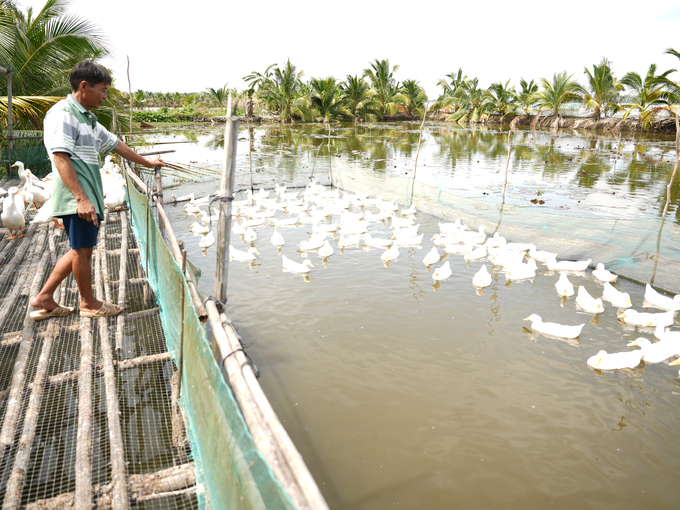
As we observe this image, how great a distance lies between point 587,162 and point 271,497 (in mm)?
21588

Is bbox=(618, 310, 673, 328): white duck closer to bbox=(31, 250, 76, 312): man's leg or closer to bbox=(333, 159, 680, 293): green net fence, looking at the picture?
bbox=(333, 159, 680, 293): green net fence

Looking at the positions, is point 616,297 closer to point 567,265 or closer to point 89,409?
point 567,265

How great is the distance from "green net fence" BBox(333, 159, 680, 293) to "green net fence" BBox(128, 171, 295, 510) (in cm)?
648

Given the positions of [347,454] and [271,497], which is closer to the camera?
[271,497]

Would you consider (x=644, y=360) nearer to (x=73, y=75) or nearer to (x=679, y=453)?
(x=679, y=453)

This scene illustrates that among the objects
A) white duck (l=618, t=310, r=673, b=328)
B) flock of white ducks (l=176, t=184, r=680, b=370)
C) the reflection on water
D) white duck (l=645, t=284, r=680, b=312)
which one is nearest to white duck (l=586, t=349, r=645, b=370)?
flock of white ducks (l=176, t=184, r=680, b=370)

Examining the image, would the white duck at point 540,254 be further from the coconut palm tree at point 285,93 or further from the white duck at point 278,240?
the coconut palm tree at point 285,93

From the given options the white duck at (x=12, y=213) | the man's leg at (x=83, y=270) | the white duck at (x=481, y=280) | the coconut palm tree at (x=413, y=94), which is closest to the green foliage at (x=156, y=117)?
the coconut palm tree at (x=413, y=94)

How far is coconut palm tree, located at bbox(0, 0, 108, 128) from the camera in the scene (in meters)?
10.4

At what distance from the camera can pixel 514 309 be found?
18.3ft

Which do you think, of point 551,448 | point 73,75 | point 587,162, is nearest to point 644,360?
point 551,448

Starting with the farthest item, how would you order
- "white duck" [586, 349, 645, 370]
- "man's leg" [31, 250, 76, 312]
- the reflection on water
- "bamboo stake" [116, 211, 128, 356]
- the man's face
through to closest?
the reflection on water, "white duck" [586, 349, 645, 370], "bamboo stake" [116, 211, 128, 356], "man's leg" [31, 250, 76, 312], the man's face

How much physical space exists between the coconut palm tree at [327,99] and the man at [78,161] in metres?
37.8

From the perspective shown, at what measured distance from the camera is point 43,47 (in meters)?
10.8
